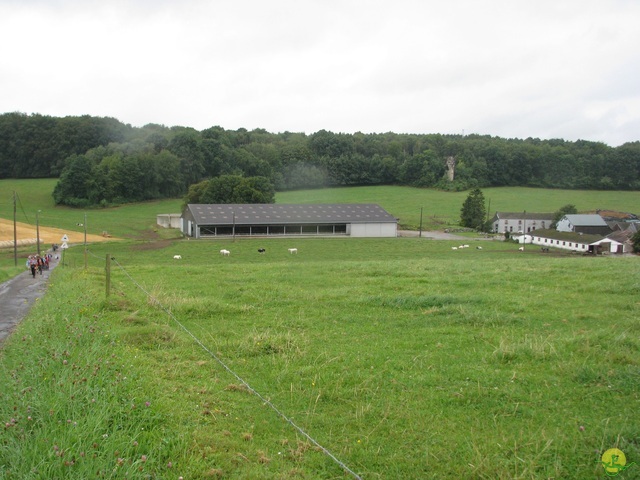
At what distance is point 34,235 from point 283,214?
30187 mm

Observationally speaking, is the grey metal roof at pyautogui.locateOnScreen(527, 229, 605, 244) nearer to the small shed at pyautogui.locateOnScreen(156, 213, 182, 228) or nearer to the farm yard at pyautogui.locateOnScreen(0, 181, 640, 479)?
the farm yard at pyautogui.locateOnScreen(0, 181, 640, 479)

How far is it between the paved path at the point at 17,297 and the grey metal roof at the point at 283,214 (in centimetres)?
3781

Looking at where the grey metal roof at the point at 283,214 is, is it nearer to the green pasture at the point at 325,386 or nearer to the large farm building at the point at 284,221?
the large farm building at the point at 284,221

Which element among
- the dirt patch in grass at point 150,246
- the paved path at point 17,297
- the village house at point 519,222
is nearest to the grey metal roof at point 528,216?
the village house at point 519,222

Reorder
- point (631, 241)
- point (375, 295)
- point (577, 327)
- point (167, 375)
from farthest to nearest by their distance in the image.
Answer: point (631, 241)
point (375, 295)
point (577, 327)
point (167, 375)

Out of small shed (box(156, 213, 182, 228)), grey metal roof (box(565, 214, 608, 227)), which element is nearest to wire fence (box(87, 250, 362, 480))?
small shed (box(156, 213, 182, 228))

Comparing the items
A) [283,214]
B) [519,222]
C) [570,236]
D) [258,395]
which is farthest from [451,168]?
[258,395]

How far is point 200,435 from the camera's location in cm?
638

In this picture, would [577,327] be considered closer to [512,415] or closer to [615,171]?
[512,415]

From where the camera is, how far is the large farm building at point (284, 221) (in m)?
65.4

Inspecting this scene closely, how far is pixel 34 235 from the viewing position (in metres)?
58.4

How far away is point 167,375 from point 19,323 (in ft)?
23.4

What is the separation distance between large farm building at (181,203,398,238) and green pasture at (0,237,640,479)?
163 ft

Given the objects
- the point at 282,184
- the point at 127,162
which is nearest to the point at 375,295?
the point at 127,162
